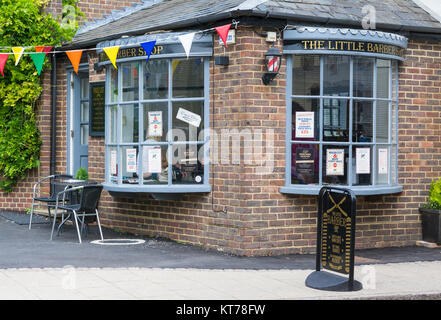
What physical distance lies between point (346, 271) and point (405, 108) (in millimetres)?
4214

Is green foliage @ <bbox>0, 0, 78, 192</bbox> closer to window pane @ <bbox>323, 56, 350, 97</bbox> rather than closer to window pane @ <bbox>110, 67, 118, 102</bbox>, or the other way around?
window pane @ <bbox>110, 67, 118, 102</bbox>

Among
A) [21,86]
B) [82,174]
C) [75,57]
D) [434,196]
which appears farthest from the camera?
[21,86]

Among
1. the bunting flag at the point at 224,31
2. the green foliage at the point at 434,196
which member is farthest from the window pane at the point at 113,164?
the green foliage at the point at 434,196

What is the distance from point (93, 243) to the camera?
1044 cm

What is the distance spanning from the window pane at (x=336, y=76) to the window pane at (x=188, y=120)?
5.97 ft

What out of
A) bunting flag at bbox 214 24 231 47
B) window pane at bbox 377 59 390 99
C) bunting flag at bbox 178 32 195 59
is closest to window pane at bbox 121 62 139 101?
bunting flag at bbox 178 32 195 59

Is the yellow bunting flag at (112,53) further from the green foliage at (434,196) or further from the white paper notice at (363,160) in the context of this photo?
the green foliage at (434,196)

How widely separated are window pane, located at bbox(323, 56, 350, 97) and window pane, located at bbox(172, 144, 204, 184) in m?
2.00

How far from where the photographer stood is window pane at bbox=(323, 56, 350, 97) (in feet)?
32.2

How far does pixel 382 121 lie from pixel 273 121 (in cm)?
181

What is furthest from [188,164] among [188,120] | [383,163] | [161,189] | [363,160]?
[383,163]

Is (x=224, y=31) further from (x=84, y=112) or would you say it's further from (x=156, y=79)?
(x=84, y=112)

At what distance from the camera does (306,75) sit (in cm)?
978

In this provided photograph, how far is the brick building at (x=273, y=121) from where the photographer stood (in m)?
9.54
